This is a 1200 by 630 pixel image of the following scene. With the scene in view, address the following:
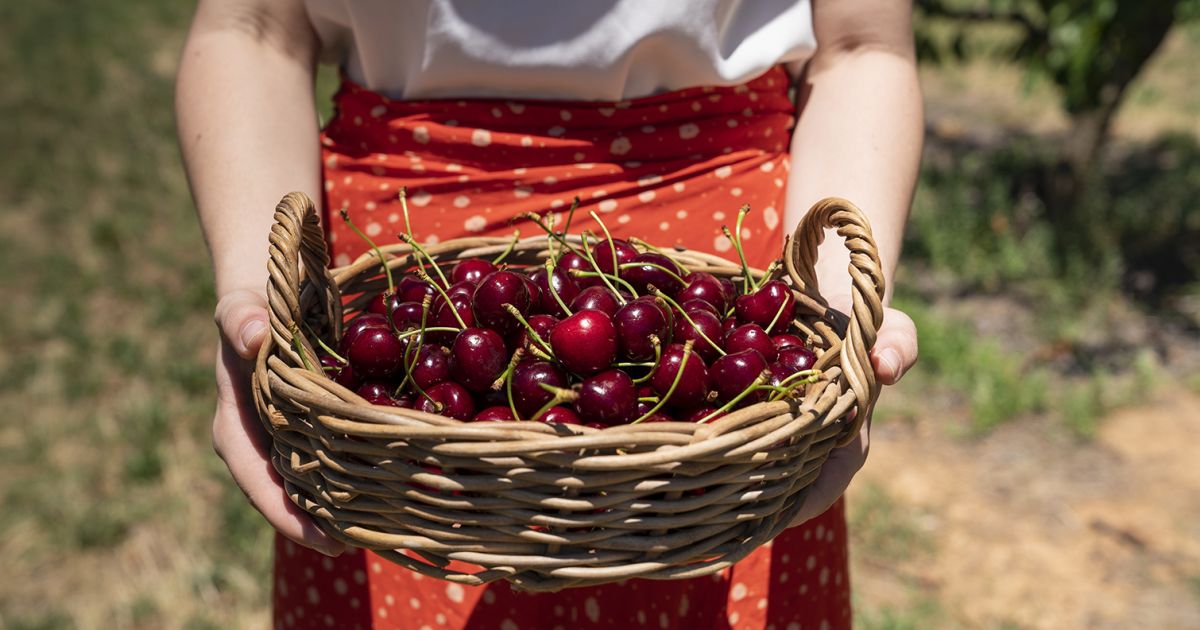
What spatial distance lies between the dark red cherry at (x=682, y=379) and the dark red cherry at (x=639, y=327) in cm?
3

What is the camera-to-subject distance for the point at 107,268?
4.39 m

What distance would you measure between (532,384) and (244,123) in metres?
0.65

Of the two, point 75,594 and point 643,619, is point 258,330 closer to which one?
point 643,619

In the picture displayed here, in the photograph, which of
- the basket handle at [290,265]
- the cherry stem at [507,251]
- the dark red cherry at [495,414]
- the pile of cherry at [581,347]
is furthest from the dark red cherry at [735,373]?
the basket handle at [290,265]

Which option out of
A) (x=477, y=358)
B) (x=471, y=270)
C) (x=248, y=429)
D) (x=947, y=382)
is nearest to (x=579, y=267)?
(x=471, y=270)

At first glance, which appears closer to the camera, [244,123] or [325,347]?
[325,347]

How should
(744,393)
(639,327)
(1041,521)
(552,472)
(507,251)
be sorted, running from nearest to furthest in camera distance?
(552,472) → (744,393) → (639,327) → (507,251) → (1041,521)

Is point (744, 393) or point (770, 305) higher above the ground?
point (770, 305)

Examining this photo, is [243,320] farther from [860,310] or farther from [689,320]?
[860,310]

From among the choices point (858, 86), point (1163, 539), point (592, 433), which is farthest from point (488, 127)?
point (1163, 539)

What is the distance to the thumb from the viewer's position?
123 centimetres

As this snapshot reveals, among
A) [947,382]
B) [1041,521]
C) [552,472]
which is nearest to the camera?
[552,472]

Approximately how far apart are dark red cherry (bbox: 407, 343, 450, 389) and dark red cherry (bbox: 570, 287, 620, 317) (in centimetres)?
18

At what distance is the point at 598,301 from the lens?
128 centimetres
